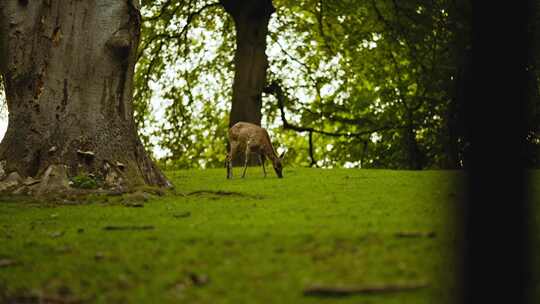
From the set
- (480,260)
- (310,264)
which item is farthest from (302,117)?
(480,260)

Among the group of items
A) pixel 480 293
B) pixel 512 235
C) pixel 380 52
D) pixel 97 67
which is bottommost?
pixel 480 293

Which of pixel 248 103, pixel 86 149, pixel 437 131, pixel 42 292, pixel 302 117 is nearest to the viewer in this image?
pixel 42 292

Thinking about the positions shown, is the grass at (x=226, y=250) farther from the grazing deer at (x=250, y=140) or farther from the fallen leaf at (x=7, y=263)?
the grazing deer at (x=250, y=140)

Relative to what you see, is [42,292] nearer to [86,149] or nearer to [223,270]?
[223,270]

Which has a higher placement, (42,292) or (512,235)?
(512,235)

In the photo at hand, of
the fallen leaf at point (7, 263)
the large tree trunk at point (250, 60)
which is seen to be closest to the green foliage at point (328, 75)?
the large tree trunk at point (250, 60)

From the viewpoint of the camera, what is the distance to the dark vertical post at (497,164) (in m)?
1.85

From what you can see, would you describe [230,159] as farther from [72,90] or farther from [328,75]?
[328,75]

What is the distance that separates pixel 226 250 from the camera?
4750mm

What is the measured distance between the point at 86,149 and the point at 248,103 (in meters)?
10.7

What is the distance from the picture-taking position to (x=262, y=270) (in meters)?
4.06

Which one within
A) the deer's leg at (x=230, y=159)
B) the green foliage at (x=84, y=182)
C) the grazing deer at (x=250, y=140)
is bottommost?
the green foliage at (x=84, y=182)

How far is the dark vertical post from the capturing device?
185cm

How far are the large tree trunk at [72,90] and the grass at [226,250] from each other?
1814 mm
